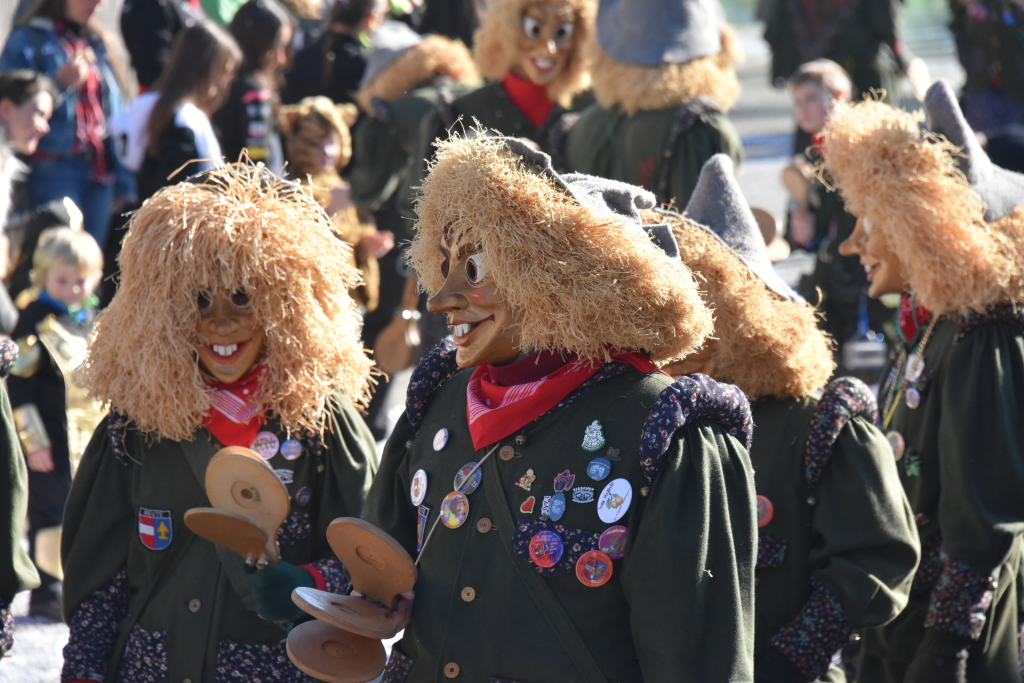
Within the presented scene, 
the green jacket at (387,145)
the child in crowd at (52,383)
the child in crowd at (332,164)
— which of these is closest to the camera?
the child in crowd at (52,383)

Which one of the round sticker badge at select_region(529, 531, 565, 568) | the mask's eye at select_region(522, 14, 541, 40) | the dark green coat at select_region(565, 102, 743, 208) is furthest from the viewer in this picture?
the mask's eye at select_region(522, 14, 541, 40)

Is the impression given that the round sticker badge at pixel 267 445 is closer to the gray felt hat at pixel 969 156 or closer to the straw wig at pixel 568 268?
the straw wig at pixel 568 268

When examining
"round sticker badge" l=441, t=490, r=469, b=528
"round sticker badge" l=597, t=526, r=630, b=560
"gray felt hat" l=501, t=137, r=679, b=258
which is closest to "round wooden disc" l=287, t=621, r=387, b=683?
"round sticker badge" l=441, t=490, r=469, b=528

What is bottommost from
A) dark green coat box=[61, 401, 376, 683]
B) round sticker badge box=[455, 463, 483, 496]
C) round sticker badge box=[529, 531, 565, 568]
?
dark green coat box=[61, 401, 376, 683]

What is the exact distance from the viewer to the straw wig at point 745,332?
286 centimetres

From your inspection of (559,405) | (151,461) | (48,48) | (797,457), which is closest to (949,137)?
(797,457)

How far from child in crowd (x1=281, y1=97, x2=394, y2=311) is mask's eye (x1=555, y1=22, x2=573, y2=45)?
1.23 meters

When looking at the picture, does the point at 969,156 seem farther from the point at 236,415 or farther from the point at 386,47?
the point at 386,47

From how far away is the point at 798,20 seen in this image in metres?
7.96

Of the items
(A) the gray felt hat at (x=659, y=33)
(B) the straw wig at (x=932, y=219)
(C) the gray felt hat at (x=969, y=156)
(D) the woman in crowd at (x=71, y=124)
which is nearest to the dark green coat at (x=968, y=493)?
(B) the straw wig at (x=932, y=219)

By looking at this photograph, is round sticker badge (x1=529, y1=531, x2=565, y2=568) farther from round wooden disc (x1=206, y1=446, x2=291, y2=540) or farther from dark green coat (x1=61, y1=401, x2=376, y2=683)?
dark green coat (x1=61, y1=401, x2=376, y2=683)

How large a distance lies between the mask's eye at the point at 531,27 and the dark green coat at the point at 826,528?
316 cm

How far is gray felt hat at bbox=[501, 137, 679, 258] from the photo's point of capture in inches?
89.2

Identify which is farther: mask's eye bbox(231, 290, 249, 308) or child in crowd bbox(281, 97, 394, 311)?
child in crowd bbox(281, 97, 394, 311)
